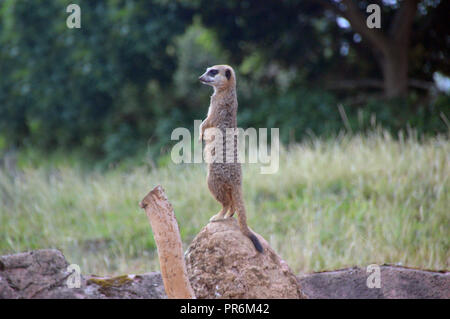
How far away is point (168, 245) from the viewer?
10.8 feet

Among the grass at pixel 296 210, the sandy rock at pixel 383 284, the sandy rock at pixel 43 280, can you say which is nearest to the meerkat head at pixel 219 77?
the sandy rock at pixel 43 280

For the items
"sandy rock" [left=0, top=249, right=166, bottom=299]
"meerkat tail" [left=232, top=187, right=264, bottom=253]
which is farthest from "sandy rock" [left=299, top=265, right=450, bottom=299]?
"sandy rock" [left=0, top=249, right=166, bottom=299]

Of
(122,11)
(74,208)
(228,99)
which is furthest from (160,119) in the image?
(228,99)

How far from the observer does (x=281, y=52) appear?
43.4 feet

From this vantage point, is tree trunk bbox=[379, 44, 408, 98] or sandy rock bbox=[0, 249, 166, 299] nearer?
sandy rock bbox=[0, 249, 166, 299]

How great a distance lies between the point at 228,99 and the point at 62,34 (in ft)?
34.1

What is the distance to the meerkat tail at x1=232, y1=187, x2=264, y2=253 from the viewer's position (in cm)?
373

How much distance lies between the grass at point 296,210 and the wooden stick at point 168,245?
8.39 feet

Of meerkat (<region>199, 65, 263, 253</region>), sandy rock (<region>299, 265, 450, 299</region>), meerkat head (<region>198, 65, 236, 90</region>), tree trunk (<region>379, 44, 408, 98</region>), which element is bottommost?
sandy rock (<region>299, 265, 450, 299</region>)

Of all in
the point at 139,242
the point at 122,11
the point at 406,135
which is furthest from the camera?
the point at 122,11

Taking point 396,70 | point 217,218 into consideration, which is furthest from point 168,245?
point 396,70

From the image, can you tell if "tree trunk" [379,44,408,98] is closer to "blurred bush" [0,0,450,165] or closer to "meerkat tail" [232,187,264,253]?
"blurred bush" [0,0,450,165]
